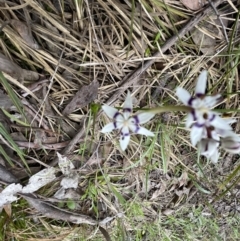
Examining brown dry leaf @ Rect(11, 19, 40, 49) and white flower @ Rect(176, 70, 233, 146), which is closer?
white flower @ Rect(176, 70, 233, 146)

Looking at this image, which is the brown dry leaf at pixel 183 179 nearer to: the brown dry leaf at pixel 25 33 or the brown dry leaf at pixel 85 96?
the brown dry leaf at pixel 85 96

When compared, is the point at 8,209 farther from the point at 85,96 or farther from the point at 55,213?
the point at 85,96

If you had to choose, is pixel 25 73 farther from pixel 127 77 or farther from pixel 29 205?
pixel 29 205

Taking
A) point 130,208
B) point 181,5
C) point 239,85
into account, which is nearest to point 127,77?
point 181,5

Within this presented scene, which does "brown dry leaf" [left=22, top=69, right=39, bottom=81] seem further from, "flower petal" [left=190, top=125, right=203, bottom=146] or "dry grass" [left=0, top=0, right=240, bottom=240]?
"flower petal" [left=190, top=125, right=203, bottom=146]

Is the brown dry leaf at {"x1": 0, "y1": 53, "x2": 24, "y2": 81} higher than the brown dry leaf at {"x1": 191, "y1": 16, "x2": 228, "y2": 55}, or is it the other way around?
the brown dry leaf at {"x1": 0, "y1": 53, "x2": 24, "y2": 81}

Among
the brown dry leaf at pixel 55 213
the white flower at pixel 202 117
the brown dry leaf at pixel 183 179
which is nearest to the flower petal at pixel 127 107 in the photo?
the white flower at pixel 202 117

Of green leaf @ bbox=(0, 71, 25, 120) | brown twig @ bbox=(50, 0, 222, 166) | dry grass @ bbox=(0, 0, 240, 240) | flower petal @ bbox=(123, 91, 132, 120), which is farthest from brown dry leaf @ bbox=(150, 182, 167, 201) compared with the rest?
flower petal @ bbox=(123, 91, 132, 120)
